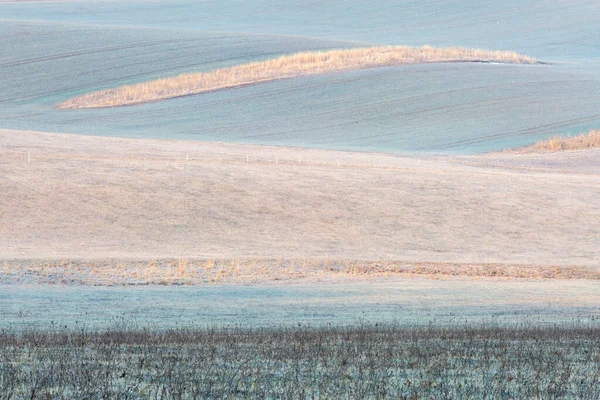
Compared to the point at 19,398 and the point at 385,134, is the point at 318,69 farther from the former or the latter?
the point at 19,398

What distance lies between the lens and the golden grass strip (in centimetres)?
5050

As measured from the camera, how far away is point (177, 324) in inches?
548

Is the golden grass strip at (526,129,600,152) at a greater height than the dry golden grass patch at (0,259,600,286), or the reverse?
the golden grass strip at (526,129,600,152)

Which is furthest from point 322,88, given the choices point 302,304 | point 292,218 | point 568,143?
point 302,304

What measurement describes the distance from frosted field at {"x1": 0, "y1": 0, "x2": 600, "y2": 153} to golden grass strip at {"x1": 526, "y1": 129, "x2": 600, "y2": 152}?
1393 millimetres

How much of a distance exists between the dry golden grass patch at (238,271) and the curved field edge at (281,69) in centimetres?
4054

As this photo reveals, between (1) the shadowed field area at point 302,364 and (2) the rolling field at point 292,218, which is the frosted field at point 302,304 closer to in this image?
(2) the rolling field at point 292,218

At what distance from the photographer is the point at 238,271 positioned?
21.0 m

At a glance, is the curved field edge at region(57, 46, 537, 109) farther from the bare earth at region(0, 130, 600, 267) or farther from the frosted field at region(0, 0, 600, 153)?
the bare earth at region(0, 130, 600, 267)

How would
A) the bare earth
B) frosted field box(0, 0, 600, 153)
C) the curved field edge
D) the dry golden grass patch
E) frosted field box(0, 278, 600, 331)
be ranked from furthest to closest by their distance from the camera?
the curved field edge → frosted field box(0, 0, 600, 153) → the bare earth → the dry golden grass patch → frosted field box(0, 278, 600, 331)

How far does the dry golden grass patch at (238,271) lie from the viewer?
766 inches

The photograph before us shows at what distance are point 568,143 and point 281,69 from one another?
2346 centimetres

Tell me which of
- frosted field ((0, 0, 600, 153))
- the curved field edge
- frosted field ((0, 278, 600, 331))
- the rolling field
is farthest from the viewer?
the curved field edge

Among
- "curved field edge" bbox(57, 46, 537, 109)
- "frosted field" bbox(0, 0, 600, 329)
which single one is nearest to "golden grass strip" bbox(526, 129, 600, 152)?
"frosted field" bbox(0, 0, 600, 329)
